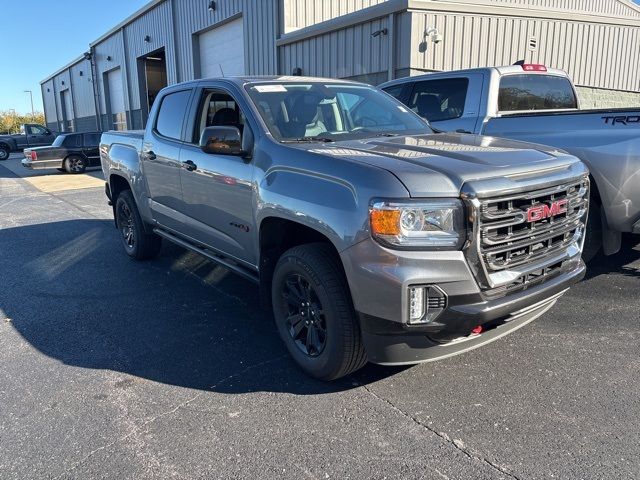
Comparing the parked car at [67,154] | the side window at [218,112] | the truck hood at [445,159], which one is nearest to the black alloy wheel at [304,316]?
the truck hood at [445,159]

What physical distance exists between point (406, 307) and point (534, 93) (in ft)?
15.5

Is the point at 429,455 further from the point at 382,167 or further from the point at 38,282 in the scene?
the point at 38,282

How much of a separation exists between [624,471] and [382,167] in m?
1.88

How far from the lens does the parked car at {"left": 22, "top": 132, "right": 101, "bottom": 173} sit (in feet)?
57.8

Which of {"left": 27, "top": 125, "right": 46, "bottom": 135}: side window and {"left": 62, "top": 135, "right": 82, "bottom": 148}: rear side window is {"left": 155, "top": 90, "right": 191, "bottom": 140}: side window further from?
{"left": 27, "top": 125, "right": 46, "bottom": 135}: side window

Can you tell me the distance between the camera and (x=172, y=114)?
5.05 meters

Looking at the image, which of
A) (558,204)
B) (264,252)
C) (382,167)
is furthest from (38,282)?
(558,204)

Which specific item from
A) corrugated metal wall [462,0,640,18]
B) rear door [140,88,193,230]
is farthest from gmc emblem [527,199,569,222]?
corrugated metal wall [462,0,640,18]

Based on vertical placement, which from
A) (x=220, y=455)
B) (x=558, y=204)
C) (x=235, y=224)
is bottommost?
(x=220, y=455)

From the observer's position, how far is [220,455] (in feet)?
8.48

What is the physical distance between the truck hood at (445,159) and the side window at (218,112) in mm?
1147

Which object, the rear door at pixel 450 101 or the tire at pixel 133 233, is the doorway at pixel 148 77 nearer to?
the tire at pixel 133 233

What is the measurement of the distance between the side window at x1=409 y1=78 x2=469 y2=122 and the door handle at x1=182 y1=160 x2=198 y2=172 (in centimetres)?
309

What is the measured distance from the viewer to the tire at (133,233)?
5.93 m
